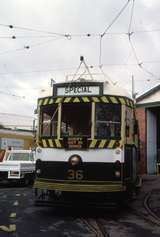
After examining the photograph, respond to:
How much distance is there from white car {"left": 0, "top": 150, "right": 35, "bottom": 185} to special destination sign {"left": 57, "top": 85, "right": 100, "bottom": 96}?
37.0 feet

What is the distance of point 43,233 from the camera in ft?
29.7

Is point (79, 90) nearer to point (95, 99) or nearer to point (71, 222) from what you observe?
point (95, 99)

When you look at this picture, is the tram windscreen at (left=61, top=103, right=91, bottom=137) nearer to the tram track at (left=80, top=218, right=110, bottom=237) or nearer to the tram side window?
the tram side window

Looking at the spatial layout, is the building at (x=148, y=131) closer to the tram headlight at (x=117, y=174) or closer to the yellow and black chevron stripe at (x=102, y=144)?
the yellow and black chevron stripe at (x=102, y=144)

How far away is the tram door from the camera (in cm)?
2942

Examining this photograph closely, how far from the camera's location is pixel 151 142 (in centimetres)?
2967

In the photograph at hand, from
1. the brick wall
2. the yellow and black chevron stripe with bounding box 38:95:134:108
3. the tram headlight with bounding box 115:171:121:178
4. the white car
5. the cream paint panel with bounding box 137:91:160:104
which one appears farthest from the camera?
the brick wall

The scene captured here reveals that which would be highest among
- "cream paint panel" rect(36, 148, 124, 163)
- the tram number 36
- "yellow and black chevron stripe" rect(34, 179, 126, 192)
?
"cream paint panel" rect(36, 148, 124, 163)

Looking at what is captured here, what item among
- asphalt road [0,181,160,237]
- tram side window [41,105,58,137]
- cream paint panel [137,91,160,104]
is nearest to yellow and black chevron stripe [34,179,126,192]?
asphalt road [0,181,160,237]

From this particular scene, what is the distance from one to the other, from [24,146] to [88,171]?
2506 cm

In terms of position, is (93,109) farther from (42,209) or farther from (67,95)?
(42,209)

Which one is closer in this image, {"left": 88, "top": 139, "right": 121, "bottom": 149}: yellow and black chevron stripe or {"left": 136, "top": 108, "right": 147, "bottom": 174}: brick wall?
{"left": 88, "top": 139, "right": 121, "bottom": 149}: yellow and black chevron stripe

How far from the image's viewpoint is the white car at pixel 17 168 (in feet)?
73.4

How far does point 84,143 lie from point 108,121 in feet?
2.84
